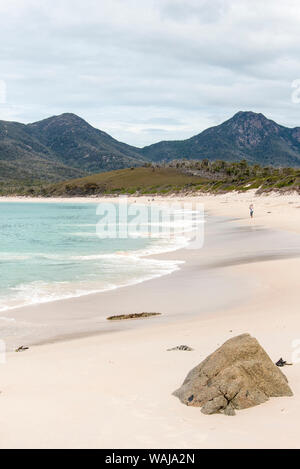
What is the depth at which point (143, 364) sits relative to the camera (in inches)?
305

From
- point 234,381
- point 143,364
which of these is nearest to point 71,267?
point 143,364

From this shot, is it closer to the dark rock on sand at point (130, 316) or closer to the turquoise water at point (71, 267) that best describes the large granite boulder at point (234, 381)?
the dark rock on sand at point (130, 316)

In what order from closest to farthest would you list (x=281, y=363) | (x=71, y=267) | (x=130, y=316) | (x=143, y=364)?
(x=281, y=363) → (x=143, y=364) → (x=130, y=316) → (x=71, y=267)

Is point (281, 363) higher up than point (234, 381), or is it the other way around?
point (234, 381)

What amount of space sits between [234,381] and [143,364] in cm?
227

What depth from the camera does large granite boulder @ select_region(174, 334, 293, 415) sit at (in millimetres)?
5715

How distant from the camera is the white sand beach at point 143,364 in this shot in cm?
510

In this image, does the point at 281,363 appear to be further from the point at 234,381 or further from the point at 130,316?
the point at 130,316

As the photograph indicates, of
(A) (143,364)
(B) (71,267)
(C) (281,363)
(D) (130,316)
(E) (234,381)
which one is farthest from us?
(B) (71,267)

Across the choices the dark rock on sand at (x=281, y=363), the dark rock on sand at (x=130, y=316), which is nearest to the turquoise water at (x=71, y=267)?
the dark rock on sand at (x=130, y=316)

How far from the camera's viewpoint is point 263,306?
1227 cm

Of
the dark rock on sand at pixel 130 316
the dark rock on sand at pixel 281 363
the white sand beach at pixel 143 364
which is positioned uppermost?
the dark rock on sand at pixel 281 363

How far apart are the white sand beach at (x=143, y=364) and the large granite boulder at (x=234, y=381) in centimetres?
14

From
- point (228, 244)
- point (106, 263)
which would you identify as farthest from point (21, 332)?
point (228, 244)
